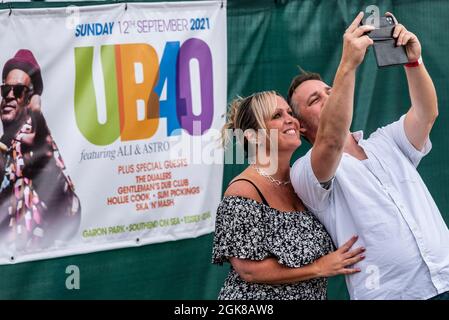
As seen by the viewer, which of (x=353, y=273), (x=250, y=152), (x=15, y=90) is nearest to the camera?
(x=353, y=273)

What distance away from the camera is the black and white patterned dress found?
327cm

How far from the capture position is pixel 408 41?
327 cm

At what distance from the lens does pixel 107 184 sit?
→ 183 inches

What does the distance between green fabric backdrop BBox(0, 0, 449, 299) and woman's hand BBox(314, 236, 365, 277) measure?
5.74 feet

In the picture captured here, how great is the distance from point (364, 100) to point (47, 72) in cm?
197

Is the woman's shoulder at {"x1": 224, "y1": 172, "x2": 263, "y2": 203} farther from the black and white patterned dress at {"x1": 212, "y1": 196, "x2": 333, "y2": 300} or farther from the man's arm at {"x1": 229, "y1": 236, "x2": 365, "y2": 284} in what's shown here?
the man's arm at {"x1": 229, "y1": 236, "x2": 365, "y2": 284}

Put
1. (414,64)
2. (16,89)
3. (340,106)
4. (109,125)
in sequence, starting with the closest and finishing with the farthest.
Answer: (340,106), (414,64), (16,89), (109,125)

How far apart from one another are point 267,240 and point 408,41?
0.89 m

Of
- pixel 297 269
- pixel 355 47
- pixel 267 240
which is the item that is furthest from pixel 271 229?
pixel 355 47

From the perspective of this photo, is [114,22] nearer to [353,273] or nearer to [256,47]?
[256,47]

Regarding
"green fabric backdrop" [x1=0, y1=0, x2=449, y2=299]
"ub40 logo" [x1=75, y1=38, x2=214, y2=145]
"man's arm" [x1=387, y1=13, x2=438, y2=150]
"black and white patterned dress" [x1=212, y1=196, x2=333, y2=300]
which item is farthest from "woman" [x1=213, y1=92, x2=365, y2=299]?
"green fabric backdrop" [x1=0, y1=0, x2=449, y2=299]

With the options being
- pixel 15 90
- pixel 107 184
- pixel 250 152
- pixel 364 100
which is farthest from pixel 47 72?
pixel 364 100

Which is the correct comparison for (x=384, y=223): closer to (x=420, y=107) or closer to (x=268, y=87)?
(x=420, y=107)

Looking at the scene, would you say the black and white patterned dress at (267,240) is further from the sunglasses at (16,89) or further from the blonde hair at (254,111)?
the sunglasses at (16,89)
